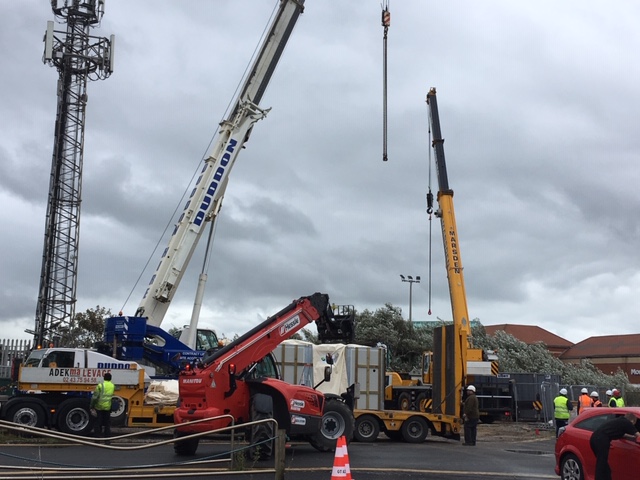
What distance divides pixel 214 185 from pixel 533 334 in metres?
68.0

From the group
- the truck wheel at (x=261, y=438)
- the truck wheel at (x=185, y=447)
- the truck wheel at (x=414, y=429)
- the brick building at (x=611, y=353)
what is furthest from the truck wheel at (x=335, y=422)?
the brick building at (x=611, y=353)

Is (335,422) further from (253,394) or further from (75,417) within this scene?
(75,417)

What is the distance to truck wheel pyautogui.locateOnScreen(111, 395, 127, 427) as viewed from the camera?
19172 mm

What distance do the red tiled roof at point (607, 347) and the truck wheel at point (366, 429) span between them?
63093 mm

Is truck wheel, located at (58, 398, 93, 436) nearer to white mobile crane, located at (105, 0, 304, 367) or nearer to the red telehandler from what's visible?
white mobile crane, located at (105, 0, 304, 367)

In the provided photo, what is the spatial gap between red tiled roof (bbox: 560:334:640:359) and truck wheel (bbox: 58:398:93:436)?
67683mm

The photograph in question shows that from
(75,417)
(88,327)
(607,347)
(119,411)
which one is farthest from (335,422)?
(607,347)

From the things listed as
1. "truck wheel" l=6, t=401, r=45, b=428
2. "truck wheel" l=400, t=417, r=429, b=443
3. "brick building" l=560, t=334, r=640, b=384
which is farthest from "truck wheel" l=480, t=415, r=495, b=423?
"brick building" l=560, t=334, r=640, b=384

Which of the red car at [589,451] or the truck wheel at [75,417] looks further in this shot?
the truck wheel at [75,417]

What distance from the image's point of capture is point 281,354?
24.4 m

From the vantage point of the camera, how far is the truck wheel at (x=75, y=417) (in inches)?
715

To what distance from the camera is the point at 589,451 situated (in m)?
11.3

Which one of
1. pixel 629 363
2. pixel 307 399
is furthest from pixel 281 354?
pixel 629 363

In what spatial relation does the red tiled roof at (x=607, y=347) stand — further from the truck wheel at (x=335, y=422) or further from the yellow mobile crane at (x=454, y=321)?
the truck wheel at (x=335, y=422)
